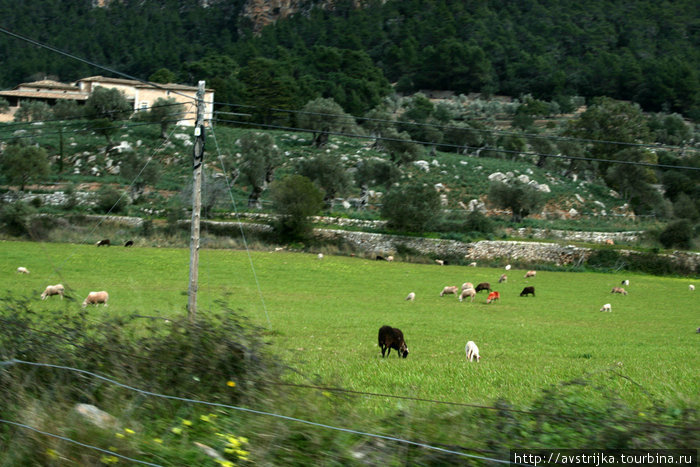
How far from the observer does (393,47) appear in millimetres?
153125

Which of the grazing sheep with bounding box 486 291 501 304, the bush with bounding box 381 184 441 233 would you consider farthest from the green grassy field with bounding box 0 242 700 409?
the bush with bounding box 381 184 441 233

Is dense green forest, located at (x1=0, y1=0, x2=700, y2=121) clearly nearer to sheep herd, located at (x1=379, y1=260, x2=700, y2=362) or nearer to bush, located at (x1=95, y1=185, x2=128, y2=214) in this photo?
bush, located at (x1=95, y1=185, x2=128, y2=214)

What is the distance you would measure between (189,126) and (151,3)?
11974 cm

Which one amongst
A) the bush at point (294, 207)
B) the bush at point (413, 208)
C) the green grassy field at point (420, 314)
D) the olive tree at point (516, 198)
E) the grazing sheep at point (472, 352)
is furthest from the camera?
the olive tree at point (516, 198)

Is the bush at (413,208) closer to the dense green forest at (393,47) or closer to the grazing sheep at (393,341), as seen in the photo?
the grazing sheep at (393,341)

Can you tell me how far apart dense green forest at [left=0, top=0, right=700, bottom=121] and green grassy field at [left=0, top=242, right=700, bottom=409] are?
7142cm

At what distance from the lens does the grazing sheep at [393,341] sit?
1525 centimetres

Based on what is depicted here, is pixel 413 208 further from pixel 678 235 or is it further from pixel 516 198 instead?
pixel 678 235

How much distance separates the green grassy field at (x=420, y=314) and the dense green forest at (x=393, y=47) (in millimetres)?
71424

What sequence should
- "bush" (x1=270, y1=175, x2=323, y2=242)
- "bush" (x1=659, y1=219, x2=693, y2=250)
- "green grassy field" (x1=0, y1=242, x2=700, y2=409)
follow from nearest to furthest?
"green grassy field" (x1=0, y1=242, x2=700, y2=409) < "bush" (x1=270, y1=175, x2=323, y2=242) < "bush" (x1=659, y1=219, x2=693, y2=250)

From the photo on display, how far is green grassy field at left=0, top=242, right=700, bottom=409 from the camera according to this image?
11.3 m

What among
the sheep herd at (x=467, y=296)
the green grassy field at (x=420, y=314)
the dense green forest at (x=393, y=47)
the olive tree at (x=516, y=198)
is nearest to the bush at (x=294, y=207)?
the green grassy field at (x=420, y=314)

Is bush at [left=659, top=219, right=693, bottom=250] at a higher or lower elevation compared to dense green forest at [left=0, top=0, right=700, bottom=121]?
lower

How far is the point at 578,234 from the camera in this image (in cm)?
5741
